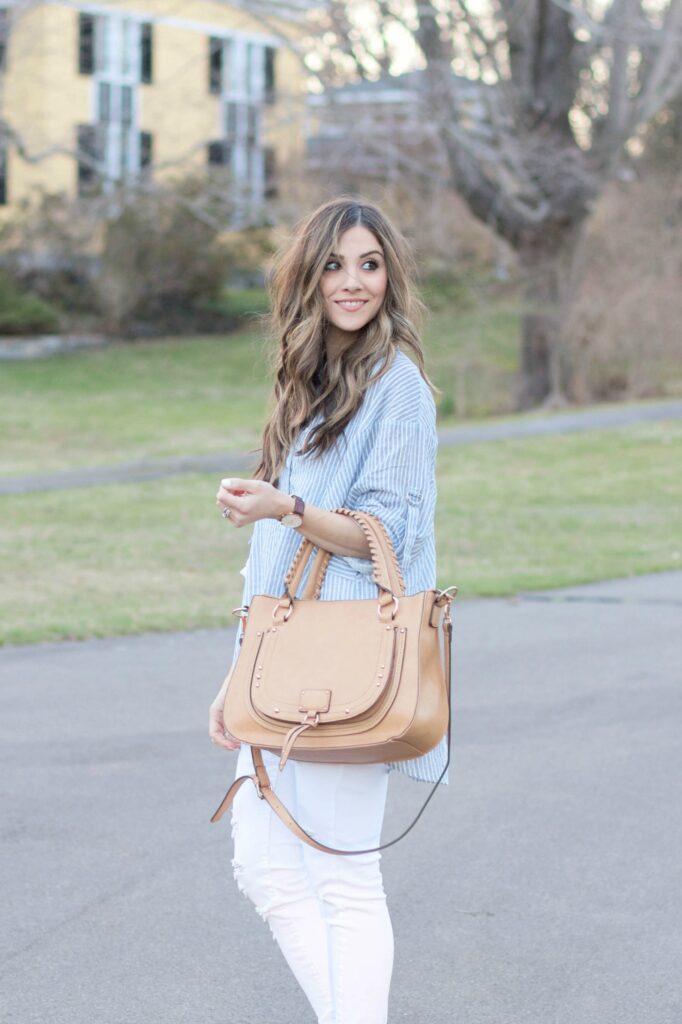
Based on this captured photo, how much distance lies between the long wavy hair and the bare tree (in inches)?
668

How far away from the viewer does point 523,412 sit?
2233 cm

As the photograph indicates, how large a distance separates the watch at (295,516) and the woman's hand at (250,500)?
0.01 meters

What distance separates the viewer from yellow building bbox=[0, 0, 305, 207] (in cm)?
2755

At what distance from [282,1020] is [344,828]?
0.93m

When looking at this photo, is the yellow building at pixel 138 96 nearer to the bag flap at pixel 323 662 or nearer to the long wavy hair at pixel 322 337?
the long wavy hair at pixel 322 337

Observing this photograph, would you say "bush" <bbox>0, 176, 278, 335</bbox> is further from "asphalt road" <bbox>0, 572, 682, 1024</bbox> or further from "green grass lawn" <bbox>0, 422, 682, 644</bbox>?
"asphalt road" <bbox>0, 572, 682, 1024</bbox>

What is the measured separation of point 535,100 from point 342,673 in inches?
855

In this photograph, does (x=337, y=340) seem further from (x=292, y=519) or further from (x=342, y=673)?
(x=342, y=673)

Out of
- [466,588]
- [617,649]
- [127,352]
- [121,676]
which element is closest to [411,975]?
[121,676]

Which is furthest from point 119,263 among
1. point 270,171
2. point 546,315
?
point 546,315

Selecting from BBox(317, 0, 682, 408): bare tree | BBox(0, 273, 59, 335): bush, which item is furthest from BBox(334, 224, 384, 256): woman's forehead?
BBox(0, 273, 59, 335): bush

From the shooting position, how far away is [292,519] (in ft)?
8.36

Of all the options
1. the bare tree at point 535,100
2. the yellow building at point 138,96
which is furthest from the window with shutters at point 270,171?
the bare tree at point 535,100

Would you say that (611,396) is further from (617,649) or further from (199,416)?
(617,649)
